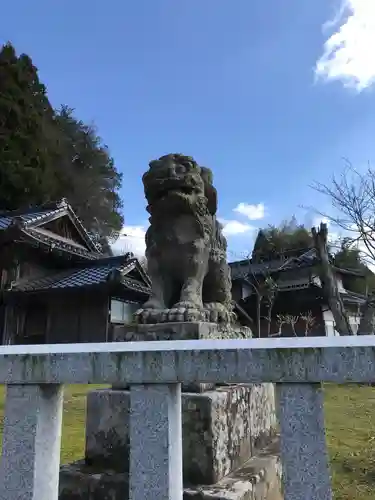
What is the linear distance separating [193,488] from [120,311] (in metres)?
11.6

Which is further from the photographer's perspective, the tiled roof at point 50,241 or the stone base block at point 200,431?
the tiled roof at point 50,241

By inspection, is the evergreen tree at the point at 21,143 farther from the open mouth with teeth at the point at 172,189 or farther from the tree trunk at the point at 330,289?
the open mouth with teeth at the point at 172,189

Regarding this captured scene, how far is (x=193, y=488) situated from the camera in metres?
1.95

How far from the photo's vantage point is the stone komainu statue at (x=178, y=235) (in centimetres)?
285

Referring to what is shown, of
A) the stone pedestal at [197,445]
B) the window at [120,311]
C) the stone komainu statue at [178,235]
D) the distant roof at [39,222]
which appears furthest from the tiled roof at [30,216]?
the stone pedestal at [197,445]

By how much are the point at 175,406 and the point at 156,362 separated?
14 centimetres

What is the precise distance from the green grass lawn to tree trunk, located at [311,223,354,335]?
5.26 meters

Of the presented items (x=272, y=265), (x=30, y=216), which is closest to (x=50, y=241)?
(x=30, y=216)

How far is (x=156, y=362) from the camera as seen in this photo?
1.17 metres

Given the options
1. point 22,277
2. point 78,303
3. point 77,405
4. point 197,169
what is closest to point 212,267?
point 197,169

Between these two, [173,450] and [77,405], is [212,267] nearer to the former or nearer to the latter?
[173,450]

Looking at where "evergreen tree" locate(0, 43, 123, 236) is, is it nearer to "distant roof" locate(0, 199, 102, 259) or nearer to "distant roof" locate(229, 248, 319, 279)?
"distant roof" locate(0, 199, 102, 259)

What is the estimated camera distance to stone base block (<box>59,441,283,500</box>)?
192 cm

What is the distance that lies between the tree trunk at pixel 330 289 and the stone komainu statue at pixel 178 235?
1071 centimetres
